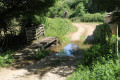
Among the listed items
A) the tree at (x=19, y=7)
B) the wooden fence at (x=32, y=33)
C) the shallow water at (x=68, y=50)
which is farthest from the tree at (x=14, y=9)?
the shallow water at (x=68, y=50)

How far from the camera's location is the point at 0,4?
10.1 m

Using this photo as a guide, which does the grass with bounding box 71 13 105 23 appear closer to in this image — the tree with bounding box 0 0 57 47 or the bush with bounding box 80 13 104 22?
the bush with bounding box 80 13 104 22

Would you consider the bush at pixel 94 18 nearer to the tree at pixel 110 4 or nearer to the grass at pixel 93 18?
the grass at pixel 93 18

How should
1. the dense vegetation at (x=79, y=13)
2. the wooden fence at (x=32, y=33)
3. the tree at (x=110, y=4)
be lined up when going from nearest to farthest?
the tree at (x=110, y=4) → the wooden fence at (x=32, y=33) → the dense vegetation at (x=79, y=13)

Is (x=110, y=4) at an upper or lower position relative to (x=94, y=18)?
lower

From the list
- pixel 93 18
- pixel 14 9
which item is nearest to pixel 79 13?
pixel 93 18

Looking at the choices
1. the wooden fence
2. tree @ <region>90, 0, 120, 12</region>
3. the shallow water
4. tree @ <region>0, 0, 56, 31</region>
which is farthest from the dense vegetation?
tree @ <region>90, 0, 120, 12</region>

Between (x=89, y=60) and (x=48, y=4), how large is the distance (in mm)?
6177

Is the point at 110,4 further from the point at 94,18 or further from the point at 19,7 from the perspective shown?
the point at 94,18

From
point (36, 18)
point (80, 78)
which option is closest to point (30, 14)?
point (36, 18)

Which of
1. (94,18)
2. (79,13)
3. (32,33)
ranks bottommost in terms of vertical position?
(32,33)

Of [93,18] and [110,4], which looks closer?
[110,4]

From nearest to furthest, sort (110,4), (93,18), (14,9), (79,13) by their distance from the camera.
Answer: (110,4) < (14,9) < (93,18) < (79,13)

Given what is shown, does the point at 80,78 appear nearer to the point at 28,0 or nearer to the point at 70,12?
the point at 28,0
